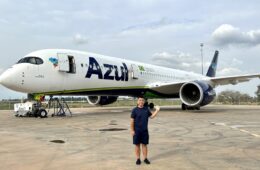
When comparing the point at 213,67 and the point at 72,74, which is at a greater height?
the point at 213,67

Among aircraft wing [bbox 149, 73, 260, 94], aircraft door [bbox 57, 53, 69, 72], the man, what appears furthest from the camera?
aircraft wing [bbox 149, 73, 260, 94]

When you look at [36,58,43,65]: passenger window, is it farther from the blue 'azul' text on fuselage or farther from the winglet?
the winglet

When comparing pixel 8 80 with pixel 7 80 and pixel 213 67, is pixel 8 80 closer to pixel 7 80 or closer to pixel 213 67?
pixel 7 80

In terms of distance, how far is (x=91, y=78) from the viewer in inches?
795

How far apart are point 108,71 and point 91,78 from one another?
5.64 feet

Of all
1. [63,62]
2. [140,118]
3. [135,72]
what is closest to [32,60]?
[63,62]

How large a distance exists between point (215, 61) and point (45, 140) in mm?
33194

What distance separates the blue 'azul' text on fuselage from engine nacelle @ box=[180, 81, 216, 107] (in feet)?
13.5

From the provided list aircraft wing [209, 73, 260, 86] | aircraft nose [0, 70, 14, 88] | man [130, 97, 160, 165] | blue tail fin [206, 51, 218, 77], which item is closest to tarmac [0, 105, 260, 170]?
man [130, 97, 160, 165]

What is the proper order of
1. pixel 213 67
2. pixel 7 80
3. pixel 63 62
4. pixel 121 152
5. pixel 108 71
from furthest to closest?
pixel 213 67, pixel 108 71, pixel 63 62, pixel 7 80, pixel 121 152

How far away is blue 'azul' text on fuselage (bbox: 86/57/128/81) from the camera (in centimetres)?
2042

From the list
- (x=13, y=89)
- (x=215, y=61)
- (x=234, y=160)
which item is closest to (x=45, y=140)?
(x=234, y=160)

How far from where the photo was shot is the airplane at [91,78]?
17.4m

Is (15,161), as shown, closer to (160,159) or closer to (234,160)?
(160,159)
